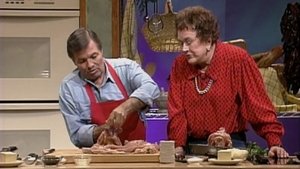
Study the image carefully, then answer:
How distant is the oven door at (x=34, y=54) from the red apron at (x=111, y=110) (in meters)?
1.28

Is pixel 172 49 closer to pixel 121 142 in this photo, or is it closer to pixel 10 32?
pixel 10 32

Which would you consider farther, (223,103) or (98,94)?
(98,94)

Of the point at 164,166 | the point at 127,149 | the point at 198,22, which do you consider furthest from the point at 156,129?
the point at 164,166

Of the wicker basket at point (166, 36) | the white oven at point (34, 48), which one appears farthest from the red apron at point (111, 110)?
the white oven at point (34, 48)

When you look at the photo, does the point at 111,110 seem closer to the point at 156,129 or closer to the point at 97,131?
the point at 97,131

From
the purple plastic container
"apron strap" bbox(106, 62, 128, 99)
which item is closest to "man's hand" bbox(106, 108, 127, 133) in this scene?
"apron strap" bbox(106, 62, 128, 99)

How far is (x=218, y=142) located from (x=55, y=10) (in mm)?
1924

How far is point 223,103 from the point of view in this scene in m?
2.62

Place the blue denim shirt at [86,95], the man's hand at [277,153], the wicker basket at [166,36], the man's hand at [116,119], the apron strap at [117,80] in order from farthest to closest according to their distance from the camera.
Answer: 1. the wicker basket at [166,36]
2. the apron strap at [117,80]
3. the blue denim shirt at [86,95]
4. the man's hand at [116,119]
5. the man's hand at [277,153]

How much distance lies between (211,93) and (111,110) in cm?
44

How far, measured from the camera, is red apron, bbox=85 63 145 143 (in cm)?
273

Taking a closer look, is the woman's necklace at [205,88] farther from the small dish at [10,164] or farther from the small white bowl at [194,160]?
the small dish at [10,164]

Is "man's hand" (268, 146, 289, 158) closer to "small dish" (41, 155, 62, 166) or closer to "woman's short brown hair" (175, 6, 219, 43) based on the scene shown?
"woman's short brown hair" (175, 6, 219, 43)

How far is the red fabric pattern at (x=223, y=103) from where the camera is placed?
2625mm
